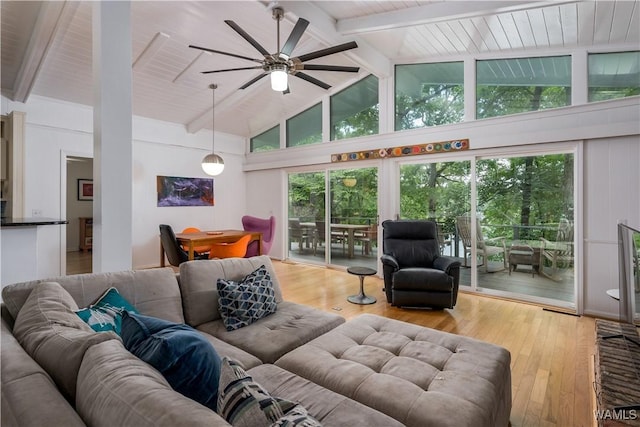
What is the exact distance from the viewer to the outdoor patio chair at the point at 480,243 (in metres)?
4.07

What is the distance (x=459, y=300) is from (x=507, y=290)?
0.67 meters

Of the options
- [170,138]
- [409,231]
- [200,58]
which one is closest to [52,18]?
[200,58]

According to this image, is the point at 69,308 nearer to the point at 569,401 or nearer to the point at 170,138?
the point at 569,401

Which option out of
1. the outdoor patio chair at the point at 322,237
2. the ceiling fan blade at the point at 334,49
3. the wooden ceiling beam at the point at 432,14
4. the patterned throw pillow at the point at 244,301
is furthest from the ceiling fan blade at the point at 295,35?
the outdoor patio chair at the point at 322,237

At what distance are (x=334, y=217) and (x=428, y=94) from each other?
253 centimetres

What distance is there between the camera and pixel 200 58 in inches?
165

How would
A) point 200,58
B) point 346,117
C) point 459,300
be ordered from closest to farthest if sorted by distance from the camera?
point 459,300
point 200,58
point 346,117

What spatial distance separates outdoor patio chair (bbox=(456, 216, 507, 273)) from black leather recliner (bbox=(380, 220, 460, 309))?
0.54 m

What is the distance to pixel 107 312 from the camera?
59.4 inches

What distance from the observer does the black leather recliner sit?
344 centimetres

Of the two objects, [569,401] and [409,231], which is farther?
[409,231]

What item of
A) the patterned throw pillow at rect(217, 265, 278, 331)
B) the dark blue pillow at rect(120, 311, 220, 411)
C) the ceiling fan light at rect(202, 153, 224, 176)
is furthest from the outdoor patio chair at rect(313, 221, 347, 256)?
the dark blue pillow at rect(120, 311, 220, 411)

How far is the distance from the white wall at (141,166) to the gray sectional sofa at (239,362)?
3.95 metres

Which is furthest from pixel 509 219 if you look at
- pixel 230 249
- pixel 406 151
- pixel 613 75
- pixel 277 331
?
pixel 230 249
